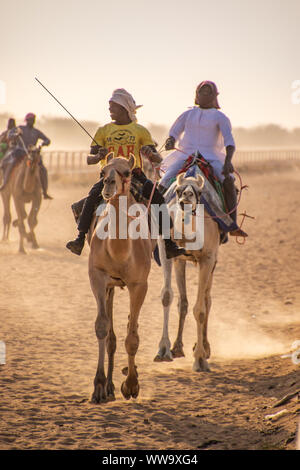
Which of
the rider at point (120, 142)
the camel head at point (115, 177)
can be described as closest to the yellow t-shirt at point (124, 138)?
the rider at point (120, 142)

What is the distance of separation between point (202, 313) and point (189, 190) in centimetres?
160

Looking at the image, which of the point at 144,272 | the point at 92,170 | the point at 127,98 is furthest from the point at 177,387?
the point at 92,170

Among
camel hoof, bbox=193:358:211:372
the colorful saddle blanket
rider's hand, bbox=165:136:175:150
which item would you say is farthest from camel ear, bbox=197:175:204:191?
camel hoof, bbox=193:358:211:372

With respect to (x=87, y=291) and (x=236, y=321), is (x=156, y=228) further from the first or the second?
(x=87, y=291)

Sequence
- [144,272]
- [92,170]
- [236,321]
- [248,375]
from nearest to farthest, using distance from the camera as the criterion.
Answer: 1. [144,272]
2. [248,375]
3. [236,321]
4. [92,170]

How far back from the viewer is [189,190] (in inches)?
324

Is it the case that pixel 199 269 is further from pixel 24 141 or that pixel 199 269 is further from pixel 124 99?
pixel 24 141

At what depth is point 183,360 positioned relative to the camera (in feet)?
30.0

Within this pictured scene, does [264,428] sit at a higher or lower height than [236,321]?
higher

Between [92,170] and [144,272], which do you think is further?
[92,170]

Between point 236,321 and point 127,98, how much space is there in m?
5.14

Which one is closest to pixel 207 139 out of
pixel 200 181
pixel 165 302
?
pixel 200 181

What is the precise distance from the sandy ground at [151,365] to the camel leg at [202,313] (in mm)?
162
